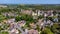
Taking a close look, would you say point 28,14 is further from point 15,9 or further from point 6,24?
point 6,24

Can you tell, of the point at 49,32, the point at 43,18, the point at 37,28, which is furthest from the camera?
the point at 43,18

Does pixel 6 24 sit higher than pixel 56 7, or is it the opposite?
pixel 56 7

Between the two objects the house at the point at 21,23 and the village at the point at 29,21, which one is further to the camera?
the house at the point at 21,23

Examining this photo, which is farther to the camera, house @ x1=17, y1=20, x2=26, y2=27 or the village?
house @ x1=17, y1=20, x2=26, y2=27

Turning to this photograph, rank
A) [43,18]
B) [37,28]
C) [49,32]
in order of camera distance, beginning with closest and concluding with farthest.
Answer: [49,32], [37,28], [43,18]

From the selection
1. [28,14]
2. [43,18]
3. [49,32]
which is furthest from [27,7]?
[49,32]

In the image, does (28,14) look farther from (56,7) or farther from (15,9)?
(56,7)

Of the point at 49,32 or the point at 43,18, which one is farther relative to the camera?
the point at 43,18

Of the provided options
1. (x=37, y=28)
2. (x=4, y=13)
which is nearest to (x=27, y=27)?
(x=37, y=28)

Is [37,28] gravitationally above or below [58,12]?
below
